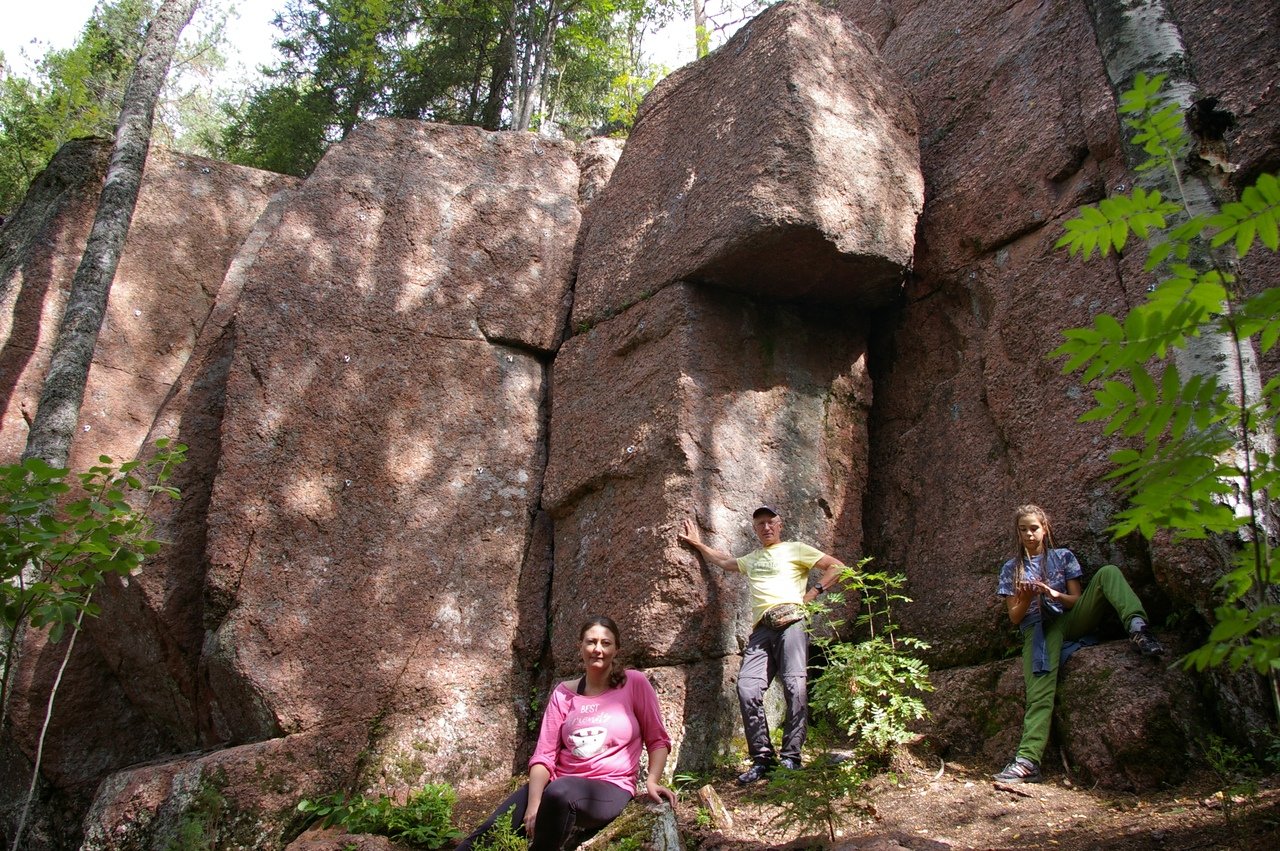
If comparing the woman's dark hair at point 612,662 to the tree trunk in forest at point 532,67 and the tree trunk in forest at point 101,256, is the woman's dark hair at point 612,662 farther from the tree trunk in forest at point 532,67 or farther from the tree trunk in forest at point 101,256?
the tree trunk in forest at point 532,67

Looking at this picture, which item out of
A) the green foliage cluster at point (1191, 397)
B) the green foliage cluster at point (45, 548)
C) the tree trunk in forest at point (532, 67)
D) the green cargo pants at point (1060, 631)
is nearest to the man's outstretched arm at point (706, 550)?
the green cargo pants at point (1060, 631)

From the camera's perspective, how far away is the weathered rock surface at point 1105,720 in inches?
185

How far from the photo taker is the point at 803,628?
5.71 metres

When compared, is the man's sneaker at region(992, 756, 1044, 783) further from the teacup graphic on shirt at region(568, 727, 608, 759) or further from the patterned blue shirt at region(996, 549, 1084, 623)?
the teacup graphic on shirt at region(568, 727, 608, 759)

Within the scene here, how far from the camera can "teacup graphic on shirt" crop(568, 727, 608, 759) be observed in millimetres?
4562

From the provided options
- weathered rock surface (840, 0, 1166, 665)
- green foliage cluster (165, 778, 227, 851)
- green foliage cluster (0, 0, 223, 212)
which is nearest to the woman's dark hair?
weathered rock surface (840, 0, 1166, 665)

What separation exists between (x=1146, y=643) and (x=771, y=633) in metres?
2.06

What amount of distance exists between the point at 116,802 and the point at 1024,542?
18.7 ft

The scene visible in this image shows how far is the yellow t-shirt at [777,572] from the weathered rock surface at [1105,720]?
118cm

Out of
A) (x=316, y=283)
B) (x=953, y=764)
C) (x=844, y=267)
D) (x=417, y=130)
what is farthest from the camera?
(x=417, y=130)

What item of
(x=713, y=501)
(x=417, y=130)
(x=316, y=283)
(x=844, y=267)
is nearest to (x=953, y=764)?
(x=713, y=501)

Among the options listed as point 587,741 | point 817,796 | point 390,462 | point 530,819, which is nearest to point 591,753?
point 587,741

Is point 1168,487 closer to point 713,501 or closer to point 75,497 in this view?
point 713,501

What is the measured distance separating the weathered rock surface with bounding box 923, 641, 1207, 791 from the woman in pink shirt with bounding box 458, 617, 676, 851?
2079mm
